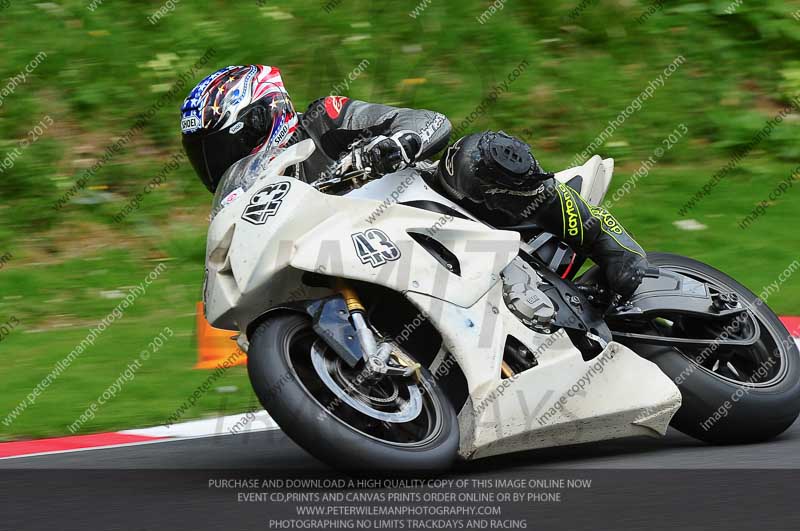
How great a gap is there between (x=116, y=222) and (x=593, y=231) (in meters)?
5.25

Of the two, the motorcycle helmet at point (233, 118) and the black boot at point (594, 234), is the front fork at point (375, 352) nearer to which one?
the motorcycle helmet at point (233, 118)

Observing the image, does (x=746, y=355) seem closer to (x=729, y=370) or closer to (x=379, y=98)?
(x=729, y=370)

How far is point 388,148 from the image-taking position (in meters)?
4.25

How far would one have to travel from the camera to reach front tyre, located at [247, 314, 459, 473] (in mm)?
3756

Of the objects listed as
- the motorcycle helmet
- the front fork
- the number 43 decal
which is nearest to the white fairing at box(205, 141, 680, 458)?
the number 43 decal

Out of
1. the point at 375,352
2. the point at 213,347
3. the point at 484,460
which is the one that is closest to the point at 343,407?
the point at 375,352

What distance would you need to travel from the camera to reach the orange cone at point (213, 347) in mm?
6645

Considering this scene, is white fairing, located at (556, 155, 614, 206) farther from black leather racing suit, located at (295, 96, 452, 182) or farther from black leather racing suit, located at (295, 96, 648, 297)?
black leather racing suit, located at (295, 96, 452, 182)

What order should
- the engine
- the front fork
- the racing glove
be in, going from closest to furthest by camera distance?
the front fork
the racing glove
the engine

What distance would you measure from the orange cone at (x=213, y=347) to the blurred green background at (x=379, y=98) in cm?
112

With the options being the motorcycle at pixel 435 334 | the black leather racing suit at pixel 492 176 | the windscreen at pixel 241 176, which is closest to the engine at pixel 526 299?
the motorcycle at pixel 435 334

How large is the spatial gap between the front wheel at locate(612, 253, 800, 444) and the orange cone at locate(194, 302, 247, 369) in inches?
102

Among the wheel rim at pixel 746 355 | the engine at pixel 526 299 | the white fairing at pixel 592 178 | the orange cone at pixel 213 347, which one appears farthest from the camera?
the orange cone at pixel 213 347

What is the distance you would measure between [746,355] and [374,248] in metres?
1.85
